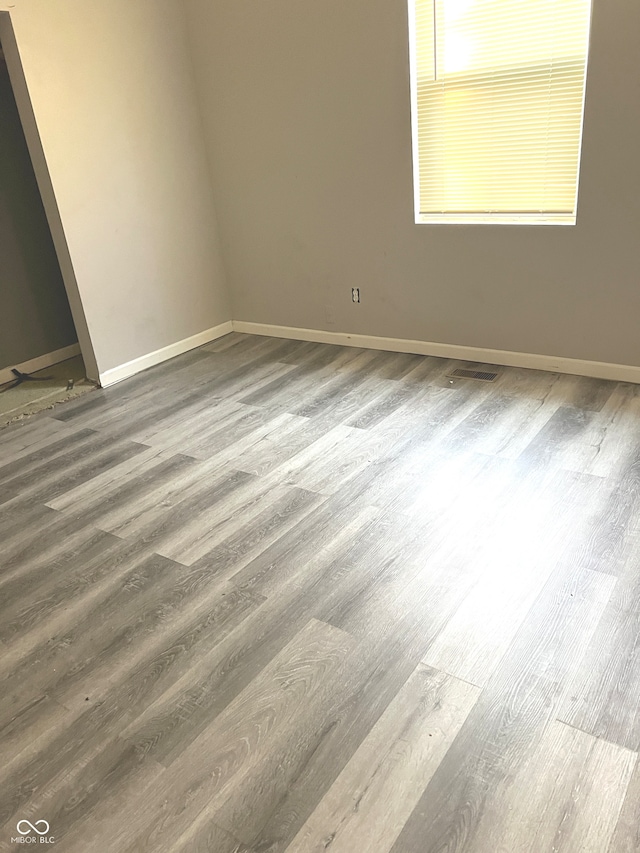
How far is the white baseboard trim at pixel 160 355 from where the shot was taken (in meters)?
4.09

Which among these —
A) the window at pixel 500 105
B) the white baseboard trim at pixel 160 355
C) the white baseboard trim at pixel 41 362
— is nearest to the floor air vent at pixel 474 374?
the window at pixel 500 105

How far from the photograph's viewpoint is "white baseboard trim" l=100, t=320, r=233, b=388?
4086 millimetres

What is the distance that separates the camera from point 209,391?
3805 mm

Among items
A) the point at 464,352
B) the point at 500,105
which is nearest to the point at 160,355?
the point at 464,352

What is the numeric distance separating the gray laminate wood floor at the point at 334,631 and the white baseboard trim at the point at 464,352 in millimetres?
117

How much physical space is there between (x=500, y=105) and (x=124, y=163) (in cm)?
230

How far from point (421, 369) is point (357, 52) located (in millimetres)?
1820

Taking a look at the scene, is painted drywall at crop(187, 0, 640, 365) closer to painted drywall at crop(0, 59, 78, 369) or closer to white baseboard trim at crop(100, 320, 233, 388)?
white baseboard trim at crop(100, 320, 233, 388)

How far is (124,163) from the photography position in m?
3.93

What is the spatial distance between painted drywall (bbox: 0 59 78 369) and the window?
2683mm

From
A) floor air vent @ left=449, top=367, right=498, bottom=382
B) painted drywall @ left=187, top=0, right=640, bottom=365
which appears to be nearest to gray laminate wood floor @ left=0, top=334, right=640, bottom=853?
floor air vent @ left=449, top=367, right=498, bottom=382

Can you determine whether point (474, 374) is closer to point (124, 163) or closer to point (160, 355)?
point (160, 355)

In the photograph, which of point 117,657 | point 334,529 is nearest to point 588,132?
point 334,529

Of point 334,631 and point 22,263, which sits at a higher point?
point 22,263
